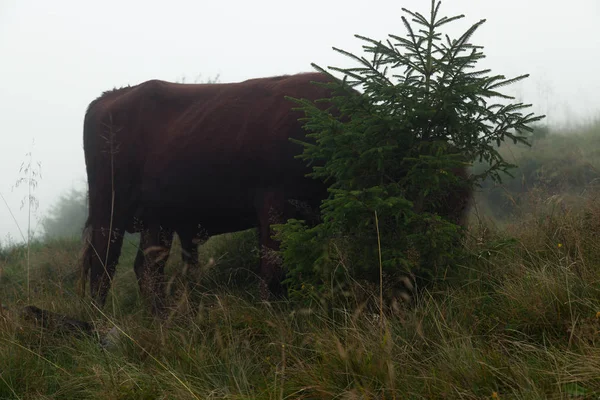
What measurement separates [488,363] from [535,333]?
0.54m

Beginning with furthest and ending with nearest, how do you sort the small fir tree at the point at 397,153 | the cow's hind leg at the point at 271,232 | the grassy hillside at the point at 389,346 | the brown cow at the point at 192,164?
the brown cow at the point at 192,164 < the cow's hind leg at the point at 271,232 < the small fir tree at the point at 397,153 < the grassy hillside at the point at 389,346

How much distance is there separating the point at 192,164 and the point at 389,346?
3414 mm

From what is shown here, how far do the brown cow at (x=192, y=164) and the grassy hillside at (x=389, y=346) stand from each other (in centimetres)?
85

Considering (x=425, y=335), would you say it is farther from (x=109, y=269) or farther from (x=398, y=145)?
(x=109, y=269)

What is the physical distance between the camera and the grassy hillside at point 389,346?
8.06 ft

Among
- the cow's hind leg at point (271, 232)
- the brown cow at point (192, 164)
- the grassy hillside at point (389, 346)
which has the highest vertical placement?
the brown cow at point (192, 164)

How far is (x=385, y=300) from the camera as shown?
350 cm

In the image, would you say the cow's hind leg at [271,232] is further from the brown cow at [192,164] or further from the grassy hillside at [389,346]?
the grassy hillside at [389,346]

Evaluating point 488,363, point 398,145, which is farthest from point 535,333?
point 398,145

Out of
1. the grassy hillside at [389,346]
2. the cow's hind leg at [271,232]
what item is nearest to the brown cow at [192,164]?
the cow's hind leg at [271,232]

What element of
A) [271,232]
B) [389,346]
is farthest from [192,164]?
[389,346]

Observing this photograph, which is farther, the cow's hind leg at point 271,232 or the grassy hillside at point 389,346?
Answer: the cow's hind leg at point 271,232

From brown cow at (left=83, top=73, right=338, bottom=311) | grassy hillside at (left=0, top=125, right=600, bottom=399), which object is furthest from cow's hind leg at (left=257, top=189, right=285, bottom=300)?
grassy hillside at (left=0, top=125, right=600, bottom=399)

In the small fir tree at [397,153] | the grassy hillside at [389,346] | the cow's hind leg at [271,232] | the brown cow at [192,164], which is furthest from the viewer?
the brown cow at [192,164]
